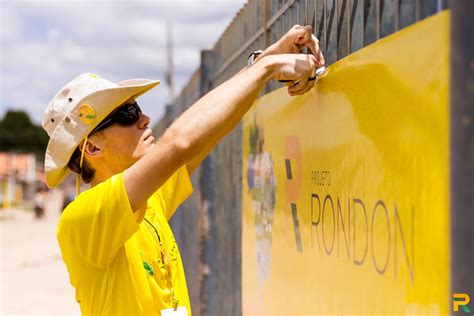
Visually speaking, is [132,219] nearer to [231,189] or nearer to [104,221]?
[104,221]

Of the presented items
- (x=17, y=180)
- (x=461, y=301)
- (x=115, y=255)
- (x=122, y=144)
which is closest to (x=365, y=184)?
(x=461, y=301)

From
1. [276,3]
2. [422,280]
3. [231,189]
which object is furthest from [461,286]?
[231,189]

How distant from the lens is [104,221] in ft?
7.66

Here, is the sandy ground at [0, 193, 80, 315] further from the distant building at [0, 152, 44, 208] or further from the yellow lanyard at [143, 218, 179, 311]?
the distant building at [0, 152, 44, 208]

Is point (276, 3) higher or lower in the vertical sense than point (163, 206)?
higher

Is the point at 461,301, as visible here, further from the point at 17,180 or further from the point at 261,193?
the point at 17,180

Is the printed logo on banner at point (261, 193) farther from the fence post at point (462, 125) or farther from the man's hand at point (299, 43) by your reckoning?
the fence post at point (462, 125)

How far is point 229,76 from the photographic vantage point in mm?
4652

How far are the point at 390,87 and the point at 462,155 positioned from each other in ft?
1.20

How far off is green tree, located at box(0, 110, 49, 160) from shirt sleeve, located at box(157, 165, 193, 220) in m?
107

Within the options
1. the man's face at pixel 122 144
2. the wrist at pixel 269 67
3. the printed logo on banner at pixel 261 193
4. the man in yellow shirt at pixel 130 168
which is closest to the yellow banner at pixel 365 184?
the printed logo on banner at pixel 261 193

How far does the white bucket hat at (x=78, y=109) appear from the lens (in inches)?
108

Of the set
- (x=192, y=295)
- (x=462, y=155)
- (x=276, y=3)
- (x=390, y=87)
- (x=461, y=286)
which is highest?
(x=276, y=3)

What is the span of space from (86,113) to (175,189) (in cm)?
56
